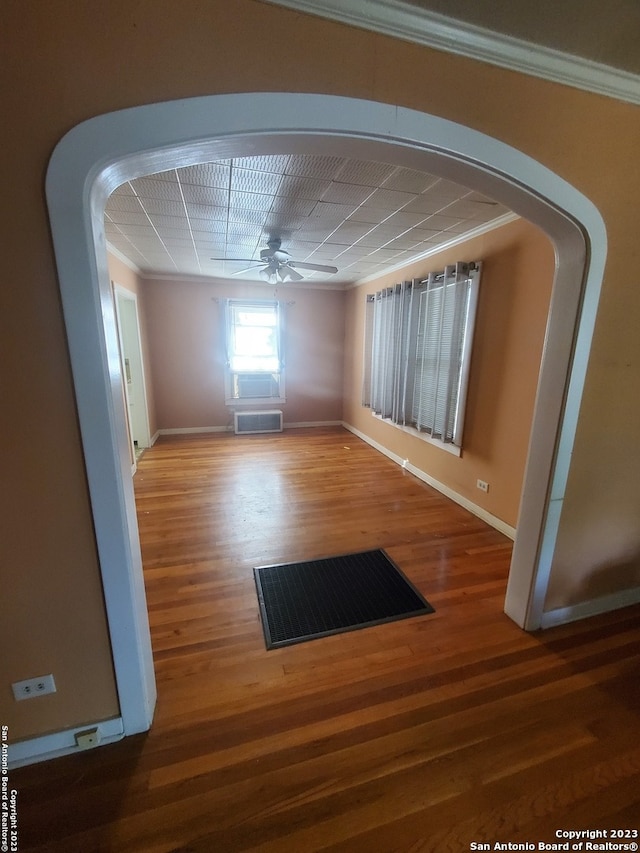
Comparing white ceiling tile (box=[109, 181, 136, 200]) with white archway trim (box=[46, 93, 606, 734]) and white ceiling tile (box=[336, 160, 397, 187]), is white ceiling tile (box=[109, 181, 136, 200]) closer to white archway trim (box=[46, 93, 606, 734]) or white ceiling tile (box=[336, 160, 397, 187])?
white ceiling tile (box=[336, 160, 397, 187])

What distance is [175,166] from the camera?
1.12 meters

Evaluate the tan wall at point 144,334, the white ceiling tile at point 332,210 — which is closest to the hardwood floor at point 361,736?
the white ceiling tile at point 332,210

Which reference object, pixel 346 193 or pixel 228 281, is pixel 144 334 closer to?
pixel 228 281

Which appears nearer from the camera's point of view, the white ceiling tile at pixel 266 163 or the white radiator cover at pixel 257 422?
the white ceiling tile at pixel 266 163

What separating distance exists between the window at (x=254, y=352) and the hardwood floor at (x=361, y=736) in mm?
3571

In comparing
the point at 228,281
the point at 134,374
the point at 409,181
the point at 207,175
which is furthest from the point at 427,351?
the point at 134,374

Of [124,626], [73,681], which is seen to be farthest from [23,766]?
[124,626]

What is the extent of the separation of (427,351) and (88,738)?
359 cm

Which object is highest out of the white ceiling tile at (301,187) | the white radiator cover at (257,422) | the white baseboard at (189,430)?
the white ceiling tile at (301,187)

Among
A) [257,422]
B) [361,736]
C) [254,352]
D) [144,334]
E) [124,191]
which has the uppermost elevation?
[124,191]

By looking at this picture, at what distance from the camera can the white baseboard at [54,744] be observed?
1260mm

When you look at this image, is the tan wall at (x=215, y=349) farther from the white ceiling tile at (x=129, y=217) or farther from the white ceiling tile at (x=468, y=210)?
the white ceiling tile at (x=468, y=210)

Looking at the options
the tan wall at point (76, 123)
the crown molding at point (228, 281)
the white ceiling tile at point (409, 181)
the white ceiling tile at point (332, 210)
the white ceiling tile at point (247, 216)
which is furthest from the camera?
the crown molding at point (228, 281)

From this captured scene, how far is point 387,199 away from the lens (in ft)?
Answer: 7.63
